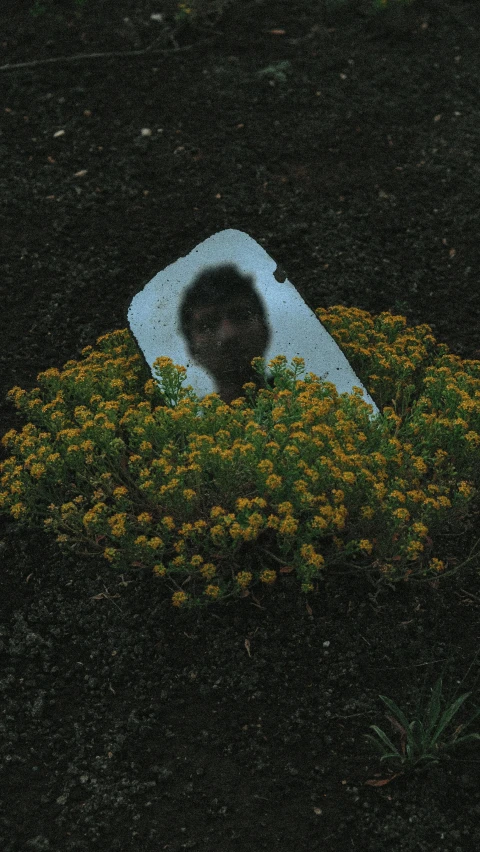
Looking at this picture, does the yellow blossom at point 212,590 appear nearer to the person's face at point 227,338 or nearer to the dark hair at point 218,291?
the person's face at point 227,338

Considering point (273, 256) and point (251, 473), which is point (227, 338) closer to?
point (251, 473)

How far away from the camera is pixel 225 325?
142 inches

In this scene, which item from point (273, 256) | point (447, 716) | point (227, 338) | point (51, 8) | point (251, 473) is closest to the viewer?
point (447, 716)

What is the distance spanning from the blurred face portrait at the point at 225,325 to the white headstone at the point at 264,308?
22 millimetres

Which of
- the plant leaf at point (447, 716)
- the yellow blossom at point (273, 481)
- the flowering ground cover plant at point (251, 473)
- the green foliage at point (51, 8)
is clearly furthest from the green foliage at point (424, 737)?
the green foliage at point (51, 8)

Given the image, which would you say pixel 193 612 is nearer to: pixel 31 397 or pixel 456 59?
pixel 31 397

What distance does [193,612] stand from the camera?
3.15m

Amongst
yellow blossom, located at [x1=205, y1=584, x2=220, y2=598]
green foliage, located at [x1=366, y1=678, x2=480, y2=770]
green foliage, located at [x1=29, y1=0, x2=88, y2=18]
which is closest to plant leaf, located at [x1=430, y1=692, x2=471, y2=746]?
green foliage, located at [x1=366, y1=678, x2=480, y2=770]

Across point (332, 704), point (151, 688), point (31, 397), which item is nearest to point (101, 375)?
point (31, 397)

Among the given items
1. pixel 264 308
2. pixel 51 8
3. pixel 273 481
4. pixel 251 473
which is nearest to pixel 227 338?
pixel 264 308

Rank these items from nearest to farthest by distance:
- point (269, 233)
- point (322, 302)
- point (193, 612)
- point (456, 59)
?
point (193, 612) → point (322, 302) → point (269, 233) → point (456, 59)

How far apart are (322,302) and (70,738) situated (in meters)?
2.37

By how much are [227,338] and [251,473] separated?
27.7 inches

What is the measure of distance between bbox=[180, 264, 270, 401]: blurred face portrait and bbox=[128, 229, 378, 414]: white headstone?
0.02 m
